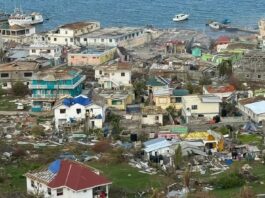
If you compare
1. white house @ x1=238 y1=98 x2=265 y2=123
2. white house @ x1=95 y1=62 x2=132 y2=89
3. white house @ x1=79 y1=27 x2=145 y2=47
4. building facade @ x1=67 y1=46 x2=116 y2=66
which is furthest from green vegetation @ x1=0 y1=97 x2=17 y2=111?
white house @ x1=79 y1=27 x2=145 y2=47

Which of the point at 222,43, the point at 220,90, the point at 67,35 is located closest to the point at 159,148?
the point at 220,90

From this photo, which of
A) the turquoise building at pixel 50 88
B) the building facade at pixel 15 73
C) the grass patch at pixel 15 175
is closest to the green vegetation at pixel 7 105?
the turquoise building at pixel 50 88

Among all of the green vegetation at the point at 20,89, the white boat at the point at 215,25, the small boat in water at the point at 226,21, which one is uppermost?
the green vegetation at the point at 20,89

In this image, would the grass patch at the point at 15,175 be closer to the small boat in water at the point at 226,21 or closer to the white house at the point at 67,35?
the white house at the point at 67,35

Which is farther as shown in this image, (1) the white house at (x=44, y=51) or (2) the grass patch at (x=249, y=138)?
(1) the white house at (x=44, y=51)

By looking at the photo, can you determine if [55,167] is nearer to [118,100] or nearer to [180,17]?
[118,100]
